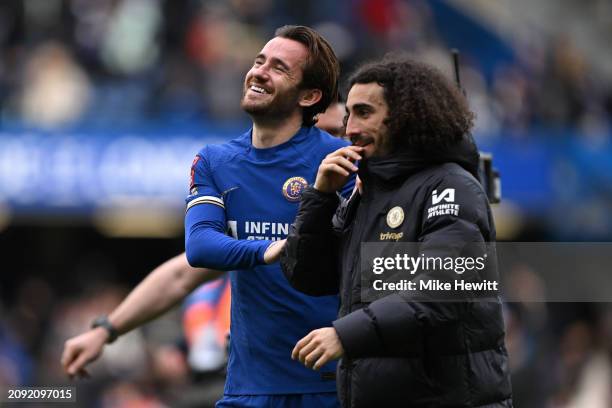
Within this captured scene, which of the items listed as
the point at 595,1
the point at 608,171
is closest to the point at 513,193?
the point at 608,171

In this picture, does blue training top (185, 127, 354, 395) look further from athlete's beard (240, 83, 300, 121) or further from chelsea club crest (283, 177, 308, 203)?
athlete's beard (240, 83, 300, 121)

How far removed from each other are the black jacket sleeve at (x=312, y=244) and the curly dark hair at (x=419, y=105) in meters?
0.34

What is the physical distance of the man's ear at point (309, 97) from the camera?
532 cm

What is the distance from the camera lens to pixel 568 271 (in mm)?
16406

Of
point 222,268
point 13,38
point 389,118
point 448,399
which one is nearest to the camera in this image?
point 448,399

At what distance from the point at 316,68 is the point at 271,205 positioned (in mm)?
605

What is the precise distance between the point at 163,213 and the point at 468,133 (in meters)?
9.35

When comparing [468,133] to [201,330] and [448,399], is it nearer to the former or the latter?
[448,399]

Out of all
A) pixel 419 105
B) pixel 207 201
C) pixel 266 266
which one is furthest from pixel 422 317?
pixel 207 201

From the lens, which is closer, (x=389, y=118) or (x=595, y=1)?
(x=389, y=118)

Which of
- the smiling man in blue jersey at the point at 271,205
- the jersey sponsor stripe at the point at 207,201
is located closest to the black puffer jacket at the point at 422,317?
the smiling man in blue jersey at the point at 271,205

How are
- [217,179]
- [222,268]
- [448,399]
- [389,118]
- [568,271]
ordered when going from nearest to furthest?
[448,399] → [389,118] → [222,268] → [217,179] → [568,271]

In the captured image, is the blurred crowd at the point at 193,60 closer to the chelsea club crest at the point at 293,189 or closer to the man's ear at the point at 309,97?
the man's ear at the point at 309,97

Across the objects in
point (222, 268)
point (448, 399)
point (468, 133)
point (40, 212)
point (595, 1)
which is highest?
point (595, 1)
